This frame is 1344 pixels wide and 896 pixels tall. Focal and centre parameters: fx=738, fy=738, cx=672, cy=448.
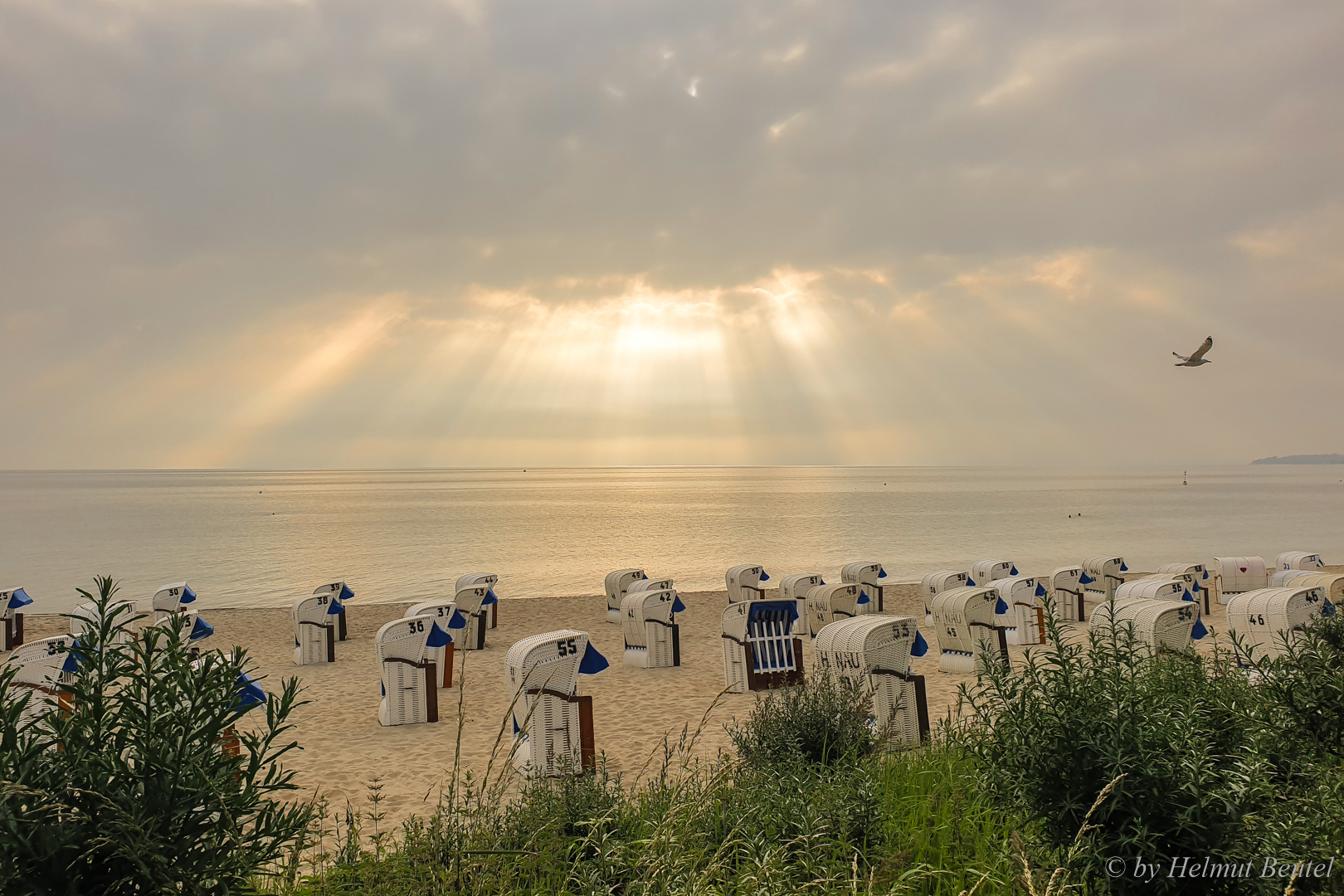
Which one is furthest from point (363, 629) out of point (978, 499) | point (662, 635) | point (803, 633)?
point (978, 499)

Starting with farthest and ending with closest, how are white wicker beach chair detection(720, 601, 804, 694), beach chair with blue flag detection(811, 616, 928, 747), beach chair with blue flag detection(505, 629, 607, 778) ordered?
white wicker beach chair detection(720, 601, 804, 694) < beach chair with blue flag detection(811, 616, 928, 747) < beach chair with blue flag detection(505, 629, 607, 778)

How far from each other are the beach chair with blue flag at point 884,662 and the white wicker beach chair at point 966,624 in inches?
145

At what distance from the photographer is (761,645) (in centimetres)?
1255

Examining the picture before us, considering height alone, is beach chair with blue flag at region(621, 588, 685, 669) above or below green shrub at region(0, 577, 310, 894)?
below

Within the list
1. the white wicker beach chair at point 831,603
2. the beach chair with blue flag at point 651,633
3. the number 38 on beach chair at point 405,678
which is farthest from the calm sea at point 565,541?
the number 38 on beach chair at point 405,678

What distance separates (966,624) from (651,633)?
576cm

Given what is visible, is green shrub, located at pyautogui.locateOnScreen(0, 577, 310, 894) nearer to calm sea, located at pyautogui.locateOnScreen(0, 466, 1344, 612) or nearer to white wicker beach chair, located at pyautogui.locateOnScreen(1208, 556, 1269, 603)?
white wicker beach chair, located at pyautogui.locateOnScreen(1208, 556, 1269, 603)

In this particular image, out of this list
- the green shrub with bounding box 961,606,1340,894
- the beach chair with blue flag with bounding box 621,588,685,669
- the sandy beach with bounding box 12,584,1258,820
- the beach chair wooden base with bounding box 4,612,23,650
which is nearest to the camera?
the green shrub with bounding box 961,606,1340,894

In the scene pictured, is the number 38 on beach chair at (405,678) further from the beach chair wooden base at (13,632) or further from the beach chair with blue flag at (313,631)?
the beach chair wooden base at (13,632)

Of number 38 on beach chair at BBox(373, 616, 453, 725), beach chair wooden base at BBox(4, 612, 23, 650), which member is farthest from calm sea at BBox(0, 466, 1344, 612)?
number 38 on beach chair at BBox(373, 616, 453, 725)

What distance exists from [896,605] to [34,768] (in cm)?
2197

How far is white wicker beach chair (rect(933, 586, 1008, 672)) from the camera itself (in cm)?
1250

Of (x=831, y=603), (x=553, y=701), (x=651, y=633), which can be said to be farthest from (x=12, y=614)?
(x=831, y=603)

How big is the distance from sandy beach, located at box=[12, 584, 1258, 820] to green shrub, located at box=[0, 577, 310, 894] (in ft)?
9.35
